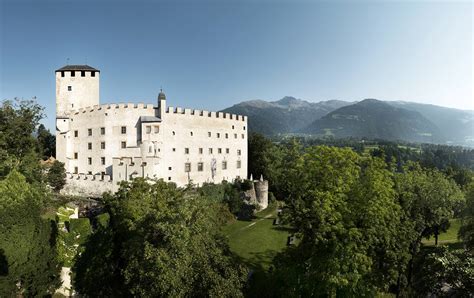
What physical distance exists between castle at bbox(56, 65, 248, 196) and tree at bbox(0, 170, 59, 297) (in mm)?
17943

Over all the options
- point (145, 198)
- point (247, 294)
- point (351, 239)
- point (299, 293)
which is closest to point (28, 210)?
point (145, 198)

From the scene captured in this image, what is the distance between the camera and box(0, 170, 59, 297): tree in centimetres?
2173

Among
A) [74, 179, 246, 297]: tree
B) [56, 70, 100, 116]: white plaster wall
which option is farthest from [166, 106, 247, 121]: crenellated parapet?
[74, 179, 246, 297]: tree

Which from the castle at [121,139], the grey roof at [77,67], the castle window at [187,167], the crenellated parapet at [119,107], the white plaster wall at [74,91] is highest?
the grey roof at [77,67]

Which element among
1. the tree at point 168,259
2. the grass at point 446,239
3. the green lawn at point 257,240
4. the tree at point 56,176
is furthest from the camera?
the grass at point 446,239

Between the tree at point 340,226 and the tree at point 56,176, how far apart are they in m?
34.8

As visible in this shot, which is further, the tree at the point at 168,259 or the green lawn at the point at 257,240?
the green lawn at the point at 257,240

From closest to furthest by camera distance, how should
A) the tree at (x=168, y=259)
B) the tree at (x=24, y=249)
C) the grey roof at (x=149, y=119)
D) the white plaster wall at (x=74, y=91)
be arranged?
the tree at (x=168, y=259) < the tree at (x=24, y=249) < the grey roof at (x=149, y=119) < the white plaster wall at (x=74, y=91)

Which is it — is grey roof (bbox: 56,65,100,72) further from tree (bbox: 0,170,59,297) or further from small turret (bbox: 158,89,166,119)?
tree (bbox: 0,170,59,297)

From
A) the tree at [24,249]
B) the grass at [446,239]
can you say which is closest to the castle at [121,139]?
the tree at [24,249]

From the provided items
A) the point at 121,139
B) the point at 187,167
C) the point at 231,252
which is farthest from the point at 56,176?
the point at 231,252

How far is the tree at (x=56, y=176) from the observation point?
4344 centimetres

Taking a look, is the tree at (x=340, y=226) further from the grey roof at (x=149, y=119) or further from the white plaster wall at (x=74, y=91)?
the white plaster wall at (x=74, y=91)

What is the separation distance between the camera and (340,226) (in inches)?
784
